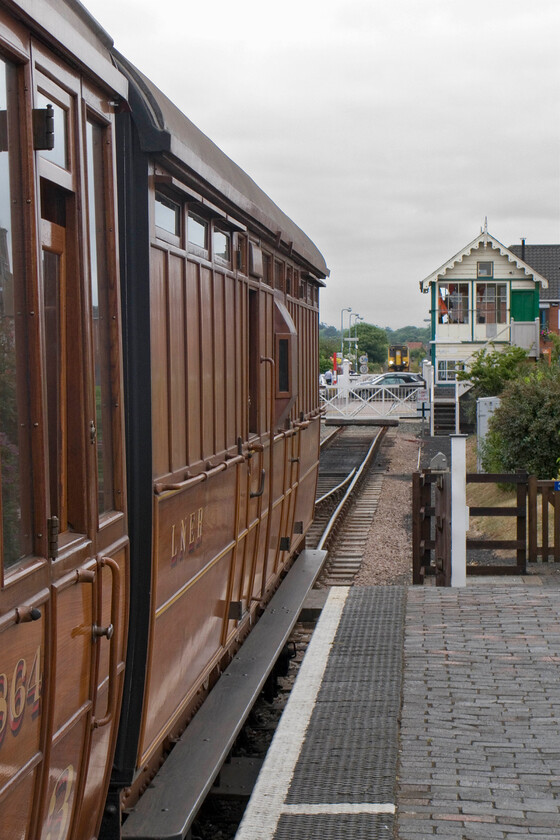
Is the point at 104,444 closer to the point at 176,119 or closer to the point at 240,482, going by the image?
the point at 176,119

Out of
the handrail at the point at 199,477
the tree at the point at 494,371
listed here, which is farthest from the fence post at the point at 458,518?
the tree at the point at 494,371

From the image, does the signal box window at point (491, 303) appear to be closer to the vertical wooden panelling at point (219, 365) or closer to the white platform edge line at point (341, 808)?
the vertical wooden panelling at point (219, 365)

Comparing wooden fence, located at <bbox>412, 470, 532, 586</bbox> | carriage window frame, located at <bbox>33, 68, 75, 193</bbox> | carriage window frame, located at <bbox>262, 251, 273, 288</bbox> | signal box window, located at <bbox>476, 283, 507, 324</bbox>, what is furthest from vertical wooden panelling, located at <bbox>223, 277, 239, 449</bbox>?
signal box window, located at <bbox>476, 283, 507, 324</bbox>

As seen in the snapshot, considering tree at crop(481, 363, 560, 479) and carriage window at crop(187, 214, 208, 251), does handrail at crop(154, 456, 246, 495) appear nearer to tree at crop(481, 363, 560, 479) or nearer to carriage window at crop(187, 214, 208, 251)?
carriage window at crop(187, 214, 208, 251)

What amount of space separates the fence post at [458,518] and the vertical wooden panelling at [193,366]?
5722mm

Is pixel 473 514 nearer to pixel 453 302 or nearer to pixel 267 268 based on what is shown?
pixel 267 268

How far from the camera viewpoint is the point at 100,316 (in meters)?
3.75

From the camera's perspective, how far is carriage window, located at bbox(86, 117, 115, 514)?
365 centimetres

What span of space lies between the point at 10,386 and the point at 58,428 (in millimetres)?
386

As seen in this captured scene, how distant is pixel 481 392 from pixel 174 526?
1066 inches

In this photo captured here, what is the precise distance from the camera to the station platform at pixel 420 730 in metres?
4.87

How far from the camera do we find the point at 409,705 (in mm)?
6520

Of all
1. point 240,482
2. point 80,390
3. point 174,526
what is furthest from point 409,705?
point 80,390

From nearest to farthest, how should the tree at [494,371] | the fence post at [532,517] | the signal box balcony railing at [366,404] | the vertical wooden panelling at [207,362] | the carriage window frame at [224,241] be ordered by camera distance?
the vertical wooden panelling at [207,362] < the carriage window frame at [224,241] < the fence post at [532,517] < the tree at [494,371] < the signal box balcony railing at [366,404]
